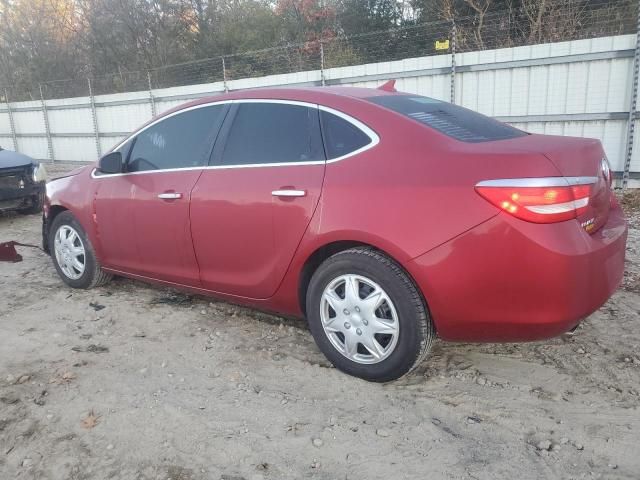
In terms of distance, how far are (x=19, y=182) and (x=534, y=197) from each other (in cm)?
743

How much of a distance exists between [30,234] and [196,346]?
4791 mm

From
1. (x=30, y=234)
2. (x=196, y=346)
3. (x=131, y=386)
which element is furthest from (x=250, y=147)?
(x=30, y=234)

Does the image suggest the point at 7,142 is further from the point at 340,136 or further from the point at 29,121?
the point at 340,136

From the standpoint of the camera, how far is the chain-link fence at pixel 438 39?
926cm

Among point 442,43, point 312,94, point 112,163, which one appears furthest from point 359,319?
point 442,43

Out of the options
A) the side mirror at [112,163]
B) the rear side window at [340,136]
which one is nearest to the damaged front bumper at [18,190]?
the side mirror at [112,163]

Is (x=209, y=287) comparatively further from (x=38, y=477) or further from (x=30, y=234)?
(x=30, y=234)

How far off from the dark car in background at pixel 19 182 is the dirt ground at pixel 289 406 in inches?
173

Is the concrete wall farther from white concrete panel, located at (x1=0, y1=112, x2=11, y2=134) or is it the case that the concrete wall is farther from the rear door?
white concrete panel, located at (x1=0, y1=112, x2=11, y2=134)

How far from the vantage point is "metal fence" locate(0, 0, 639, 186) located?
900 centimetres

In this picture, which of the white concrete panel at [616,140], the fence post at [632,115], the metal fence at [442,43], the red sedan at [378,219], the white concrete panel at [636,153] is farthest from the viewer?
the metal fence at [442,43]

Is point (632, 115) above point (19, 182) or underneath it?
above

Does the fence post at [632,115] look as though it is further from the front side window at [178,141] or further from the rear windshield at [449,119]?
the front side window at [178,141]

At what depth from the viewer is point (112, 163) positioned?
13.3ft
